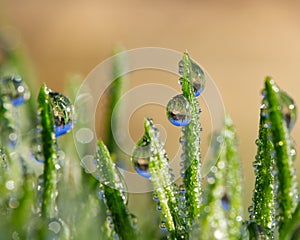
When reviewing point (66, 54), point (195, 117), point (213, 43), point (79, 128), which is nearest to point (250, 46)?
point (213, 43)

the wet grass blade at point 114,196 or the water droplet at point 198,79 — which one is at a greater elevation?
the water droplet at point 198,79

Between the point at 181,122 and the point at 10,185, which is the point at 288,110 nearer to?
the point at 181,122

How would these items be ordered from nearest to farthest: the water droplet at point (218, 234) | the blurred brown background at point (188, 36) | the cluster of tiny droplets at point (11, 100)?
the water droplet at point (218, 234) < the cluster of tiny droplets at point (11, 100) < the blurred brown background at point (188, 36)

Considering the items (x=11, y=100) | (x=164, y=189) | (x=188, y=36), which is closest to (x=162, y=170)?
(x=164, y=189)

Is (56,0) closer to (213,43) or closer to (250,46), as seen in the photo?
(213,43)

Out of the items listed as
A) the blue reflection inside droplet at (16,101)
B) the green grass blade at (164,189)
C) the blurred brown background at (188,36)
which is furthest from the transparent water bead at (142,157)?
the blurred brown background at (188,36)

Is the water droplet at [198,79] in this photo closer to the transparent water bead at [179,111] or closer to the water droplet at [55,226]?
the transparent water bead at [179,111]
